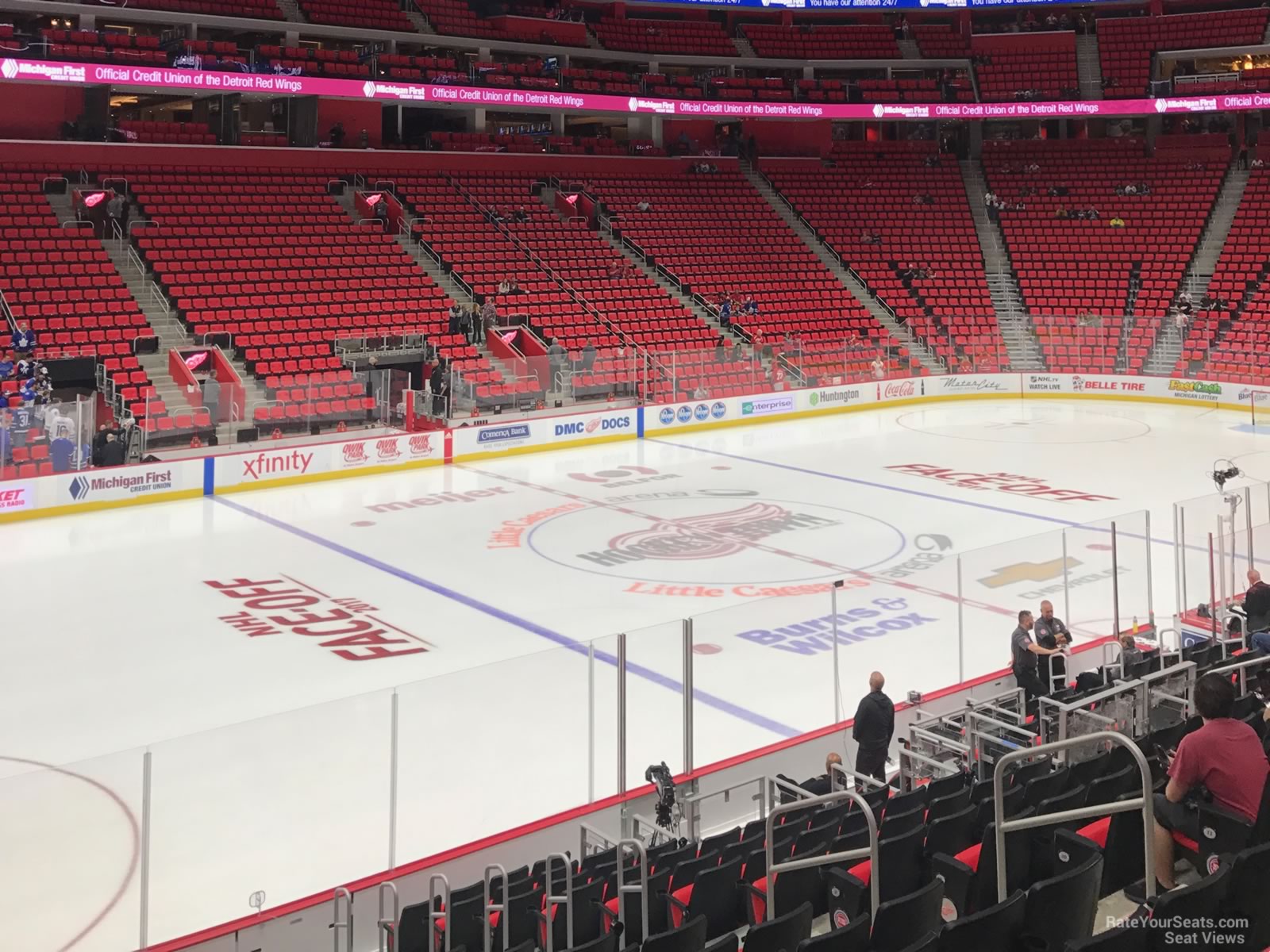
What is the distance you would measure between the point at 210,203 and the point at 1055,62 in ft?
86.9

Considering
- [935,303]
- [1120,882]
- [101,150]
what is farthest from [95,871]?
[935,303]

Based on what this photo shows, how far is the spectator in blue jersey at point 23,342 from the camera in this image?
20.4 metres

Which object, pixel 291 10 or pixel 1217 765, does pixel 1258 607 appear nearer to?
pixel 1217 765

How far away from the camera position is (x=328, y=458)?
20.8 metres

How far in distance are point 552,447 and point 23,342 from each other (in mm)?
9246

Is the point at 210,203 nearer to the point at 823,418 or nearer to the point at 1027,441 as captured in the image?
the point at 823,418

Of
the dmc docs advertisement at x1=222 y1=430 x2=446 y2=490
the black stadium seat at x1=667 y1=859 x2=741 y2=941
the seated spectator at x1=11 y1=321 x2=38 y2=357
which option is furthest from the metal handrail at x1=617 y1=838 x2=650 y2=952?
the seated spectator at x1=11 y1=321 x2=38 y2=357

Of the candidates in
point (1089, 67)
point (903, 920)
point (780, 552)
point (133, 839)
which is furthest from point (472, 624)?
point (1089, 67)

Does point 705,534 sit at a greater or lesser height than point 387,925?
greater

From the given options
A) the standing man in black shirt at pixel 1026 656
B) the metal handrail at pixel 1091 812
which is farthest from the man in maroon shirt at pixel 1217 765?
the standing man in black shirt at pixel 1026 656

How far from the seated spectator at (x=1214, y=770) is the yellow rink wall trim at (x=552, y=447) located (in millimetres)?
16563

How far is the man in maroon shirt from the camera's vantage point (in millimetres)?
4898

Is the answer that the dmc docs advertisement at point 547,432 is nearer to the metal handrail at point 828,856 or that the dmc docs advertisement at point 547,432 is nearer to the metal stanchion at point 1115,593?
the metal stanchion at point 1115,593

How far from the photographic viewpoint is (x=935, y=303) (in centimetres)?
3334
